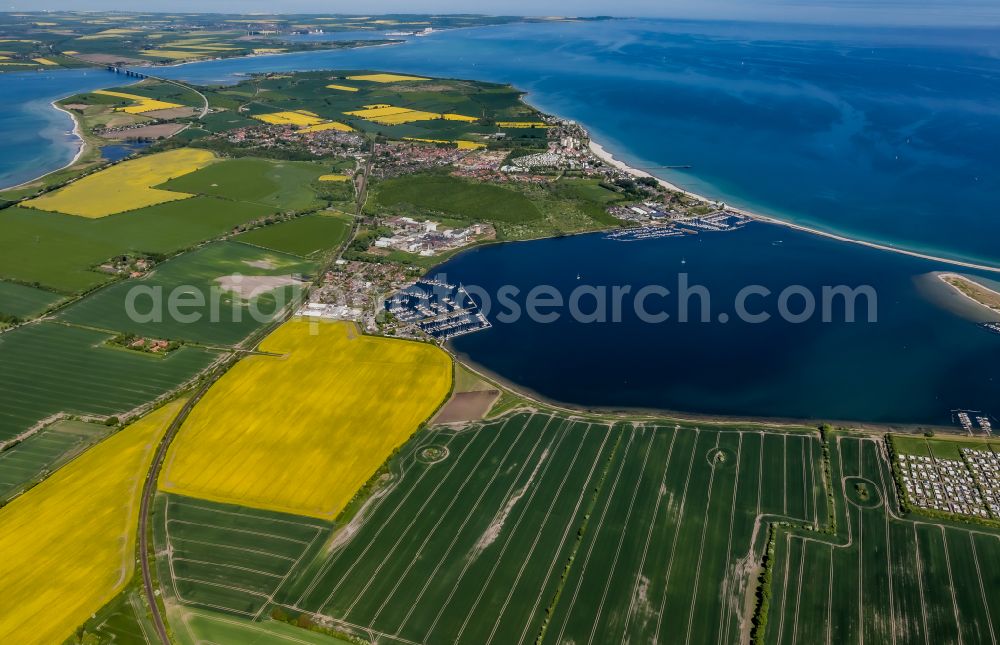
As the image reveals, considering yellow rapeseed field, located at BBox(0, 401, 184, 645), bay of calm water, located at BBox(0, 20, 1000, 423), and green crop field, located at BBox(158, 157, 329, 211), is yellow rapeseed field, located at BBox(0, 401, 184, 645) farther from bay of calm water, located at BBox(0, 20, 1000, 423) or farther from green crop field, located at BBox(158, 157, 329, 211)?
green crop field, located at BBox(158, 157, 329, 211)

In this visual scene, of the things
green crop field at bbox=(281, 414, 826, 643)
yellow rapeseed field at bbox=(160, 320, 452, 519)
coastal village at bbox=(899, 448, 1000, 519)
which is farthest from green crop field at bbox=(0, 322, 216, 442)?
coastal village at bbox=(899, 448, 1000, 519)

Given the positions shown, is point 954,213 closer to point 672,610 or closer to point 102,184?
point 672,610

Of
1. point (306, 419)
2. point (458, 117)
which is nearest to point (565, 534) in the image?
point (306, 419)

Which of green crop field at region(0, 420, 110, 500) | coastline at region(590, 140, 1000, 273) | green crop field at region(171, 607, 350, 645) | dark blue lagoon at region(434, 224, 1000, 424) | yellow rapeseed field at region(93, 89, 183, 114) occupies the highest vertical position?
yellow rapeseed field at region(93, 89, 183, 114)

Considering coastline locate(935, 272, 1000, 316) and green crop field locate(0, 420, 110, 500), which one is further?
coastline locate(935, 272, 1000, 316)

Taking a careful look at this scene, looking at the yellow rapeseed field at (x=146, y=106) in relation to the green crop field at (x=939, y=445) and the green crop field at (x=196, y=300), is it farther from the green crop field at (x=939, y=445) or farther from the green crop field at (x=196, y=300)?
the green crop field at (x=939, y=445)

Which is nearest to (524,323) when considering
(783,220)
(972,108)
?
(783,220)

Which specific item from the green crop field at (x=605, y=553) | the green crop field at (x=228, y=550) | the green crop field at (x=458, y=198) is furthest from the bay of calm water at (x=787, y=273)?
the green crop field at (x=228, y=550)
